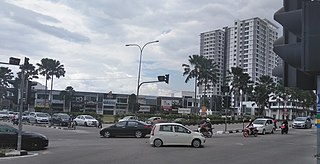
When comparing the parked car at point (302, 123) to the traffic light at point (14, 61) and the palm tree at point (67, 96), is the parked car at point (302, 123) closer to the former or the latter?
the traffic light at point (14, 61)

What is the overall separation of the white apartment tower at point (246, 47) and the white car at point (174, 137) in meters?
103

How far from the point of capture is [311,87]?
371 cm

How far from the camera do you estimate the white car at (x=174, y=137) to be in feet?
72.1

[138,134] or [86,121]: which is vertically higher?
[86,121]

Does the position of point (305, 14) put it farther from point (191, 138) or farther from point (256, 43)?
point (256, 43)

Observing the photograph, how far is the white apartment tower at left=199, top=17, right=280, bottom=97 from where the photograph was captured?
12544 cm

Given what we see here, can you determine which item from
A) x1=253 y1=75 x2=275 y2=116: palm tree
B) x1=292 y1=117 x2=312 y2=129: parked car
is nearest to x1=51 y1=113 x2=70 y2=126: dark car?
x1=292 y1=117 x2=312 y2=129: parked car

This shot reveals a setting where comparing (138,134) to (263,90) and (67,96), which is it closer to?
(263,90)

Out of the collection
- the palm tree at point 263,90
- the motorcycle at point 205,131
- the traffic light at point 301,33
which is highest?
the palm tree at point 263,90

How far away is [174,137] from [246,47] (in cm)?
11125

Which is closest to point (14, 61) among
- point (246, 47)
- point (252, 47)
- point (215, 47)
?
point (215, 47)

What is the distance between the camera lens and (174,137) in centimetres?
2211

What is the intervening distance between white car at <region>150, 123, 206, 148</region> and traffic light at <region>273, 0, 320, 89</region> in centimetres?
1895

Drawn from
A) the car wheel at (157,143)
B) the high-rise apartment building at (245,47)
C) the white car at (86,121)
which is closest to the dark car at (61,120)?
the white car at (86,121)
